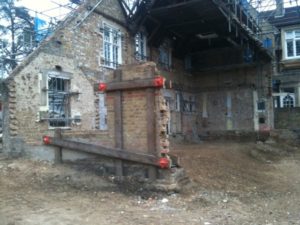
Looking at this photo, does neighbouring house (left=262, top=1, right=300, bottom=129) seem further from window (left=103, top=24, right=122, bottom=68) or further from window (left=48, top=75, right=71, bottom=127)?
window (left=48, top=75, right=71, bottom=127)

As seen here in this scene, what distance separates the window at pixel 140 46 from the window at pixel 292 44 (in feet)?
37.6

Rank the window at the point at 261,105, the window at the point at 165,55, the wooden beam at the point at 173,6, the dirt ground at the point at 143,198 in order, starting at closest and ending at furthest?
the dirt ground at the point at 143,198 → the wooden beam at the point at 173,6 → the window at the point at 165,55 → the window at the point at 261,105

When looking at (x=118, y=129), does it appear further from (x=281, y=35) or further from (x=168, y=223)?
(x=281, y=35)

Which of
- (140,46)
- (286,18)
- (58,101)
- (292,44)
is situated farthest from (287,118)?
(58,101)

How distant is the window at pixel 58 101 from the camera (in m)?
13.9

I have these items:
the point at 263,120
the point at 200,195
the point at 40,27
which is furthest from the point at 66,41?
the point at 263,120

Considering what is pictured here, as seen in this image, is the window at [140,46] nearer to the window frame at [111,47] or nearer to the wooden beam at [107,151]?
the window frame at [111,47]

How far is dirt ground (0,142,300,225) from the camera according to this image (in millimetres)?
7343

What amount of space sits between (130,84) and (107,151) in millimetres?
1885

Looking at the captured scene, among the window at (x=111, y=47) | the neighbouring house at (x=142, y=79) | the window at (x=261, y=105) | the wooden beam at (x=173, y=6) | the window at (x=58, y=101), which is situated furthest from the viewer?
the window at (x=261, y=105)

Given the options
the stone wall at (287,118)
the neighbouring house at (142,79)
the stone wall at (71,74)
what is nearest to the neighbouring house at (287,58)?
the stone wall at (287,118)

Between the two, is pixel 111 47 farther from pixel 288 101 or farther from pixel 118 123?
pixel 288 101

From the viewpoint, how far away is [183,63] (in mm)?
26438

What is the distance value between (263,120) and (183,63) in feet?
21.5
